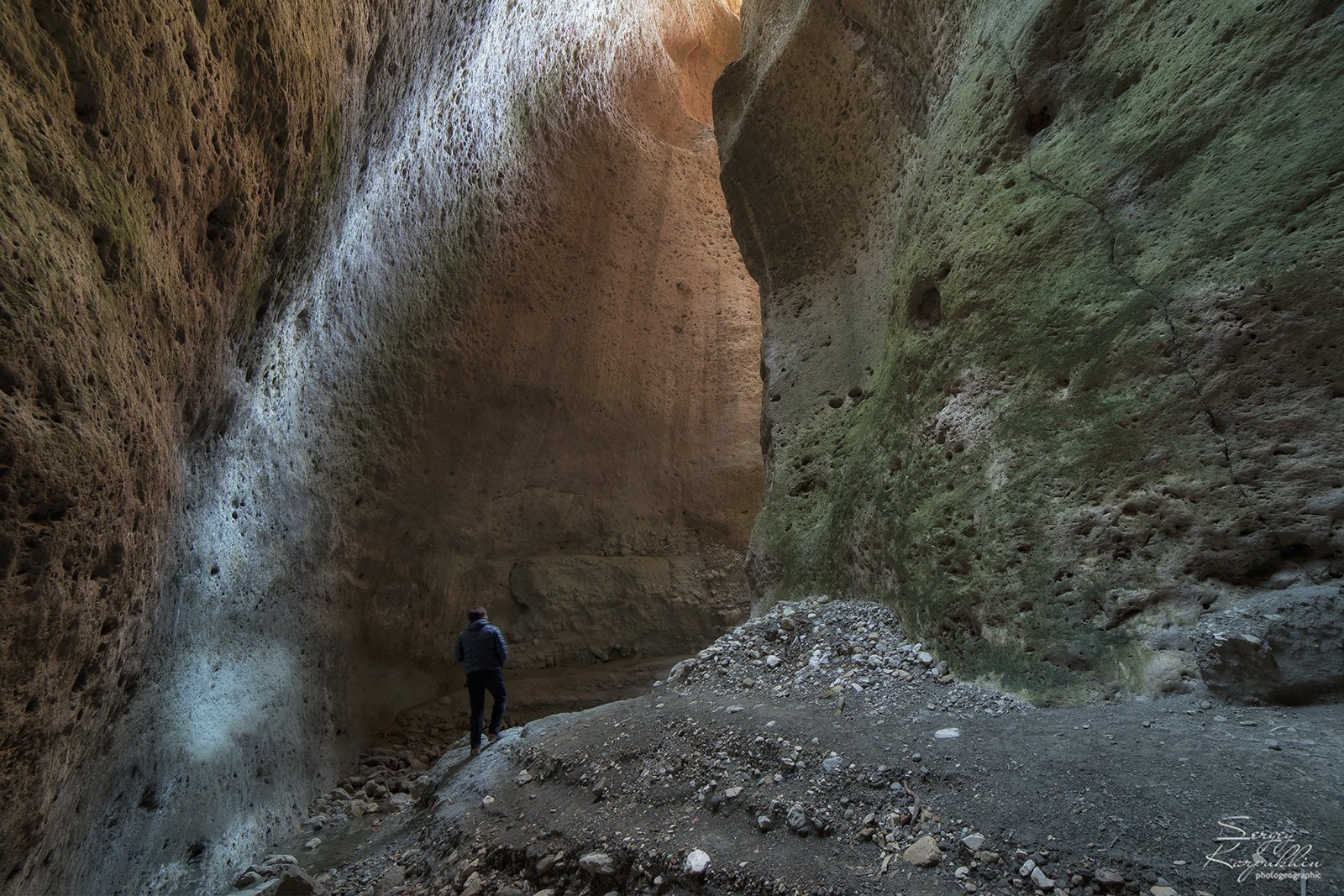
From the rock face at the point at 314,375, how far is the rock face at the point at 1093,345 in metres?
3.59

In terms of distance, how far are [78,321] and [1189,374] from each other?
4032mm

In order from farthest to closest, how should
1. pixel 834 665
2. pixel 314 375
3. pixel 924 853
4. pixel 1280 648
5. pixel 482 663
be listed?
1. pixel 314 375
2. pixel 482 663
3. pixel 834 665
4. pixel 1280 648
5. pixel 924 853

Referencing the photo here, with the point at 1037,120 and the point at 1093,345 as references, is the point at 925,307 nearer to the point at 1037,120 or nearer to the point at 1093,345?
the point at 1037,120

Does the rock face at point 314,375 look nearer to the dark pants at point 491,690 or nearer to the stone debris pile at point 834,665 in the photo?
the dark pants at point 491,690

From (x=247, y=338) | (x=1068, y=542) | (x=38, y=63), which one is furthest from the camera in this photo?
(x=247, y=338)

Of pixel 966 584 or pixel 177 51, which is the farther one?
pixel 966 584

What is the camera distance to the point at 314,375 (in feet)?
19.6

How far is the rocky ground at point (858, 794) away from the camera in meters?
1.86

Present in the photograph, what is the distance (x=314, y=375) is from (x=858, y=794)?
5.21 metres

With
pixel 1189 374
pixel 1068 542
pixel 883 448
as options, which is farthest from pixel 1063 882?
pixel 883 448

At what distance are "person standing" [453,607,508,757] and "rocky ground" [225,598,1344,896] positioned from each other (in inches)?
32.6

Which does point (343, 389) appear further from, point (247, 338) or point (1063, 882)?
point (1063, 882)

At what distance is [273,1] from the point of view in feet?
11.1

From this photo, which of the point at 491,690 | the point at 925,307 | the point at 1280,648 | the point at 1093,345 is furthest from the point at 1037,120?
the point at 491,690
